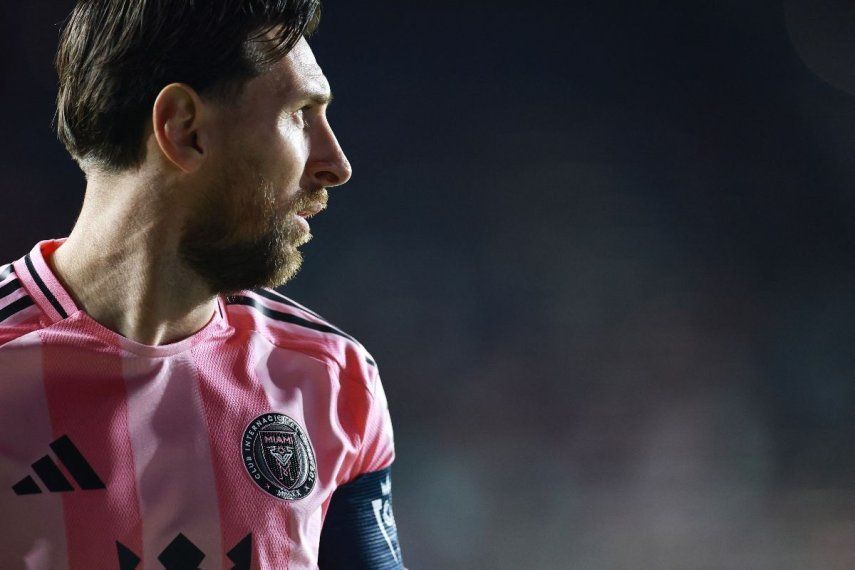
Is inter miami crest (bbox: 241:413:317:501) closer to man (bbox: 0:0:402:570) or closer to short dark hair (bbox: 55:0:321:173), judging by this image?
man (bbox: 0:0:402:570)

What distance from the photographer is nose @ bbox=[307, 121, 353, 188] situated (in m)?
0.99

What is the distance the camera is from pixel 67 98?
1.02m

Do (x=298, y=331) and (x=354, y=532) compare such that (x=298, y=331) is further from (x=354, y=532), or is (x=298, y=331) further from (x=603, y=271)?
(x=603, y=271)

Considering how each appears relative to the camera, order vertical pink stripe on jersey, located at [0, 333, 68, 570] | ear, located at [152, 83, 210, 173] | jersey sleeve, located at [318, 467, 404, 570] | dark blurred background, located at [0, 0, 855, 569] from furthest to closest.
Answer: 1. dark blurred background, located at [0, 0, 855, 569]
2. jersey sleeve, located at [318, 467, 404, 570]
3. ear, located at [152, 83, 210, 173]
4. vertical pink stripe on jersey, located at [0, 333, 68, 570]

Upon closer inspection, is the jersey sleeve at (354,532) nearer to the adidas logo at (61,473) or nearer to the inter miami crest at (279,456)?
the inter miami crest at (279,456)

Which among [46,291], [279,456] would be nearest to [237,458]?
[279,456]

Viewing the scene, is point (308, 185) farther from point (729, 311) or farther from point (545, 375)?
point (729, 311)

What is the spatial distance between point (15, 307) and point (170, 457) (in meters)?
0.23

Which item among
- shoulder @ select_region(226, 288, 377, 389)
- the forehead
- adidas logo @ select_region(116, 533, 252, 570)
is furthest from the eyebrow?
adidas logo @ select_region(116, 533, 252, 570)

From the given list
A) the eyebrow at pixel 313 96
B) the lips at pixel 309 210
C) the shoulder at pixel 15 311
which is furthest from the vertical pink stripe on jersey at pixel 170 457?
the eyebrow at pixel 313 96

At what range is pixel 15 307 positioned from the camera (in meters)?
0.91

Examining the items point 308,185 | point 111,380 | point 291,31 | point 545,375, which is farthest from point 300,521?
point 545,375

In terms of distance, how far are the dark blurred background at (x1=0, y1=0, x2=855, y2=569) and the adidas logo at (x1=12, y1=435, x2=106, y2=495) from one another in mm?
1662

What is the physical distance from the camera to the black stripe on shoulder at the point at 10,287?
0.92 metres
